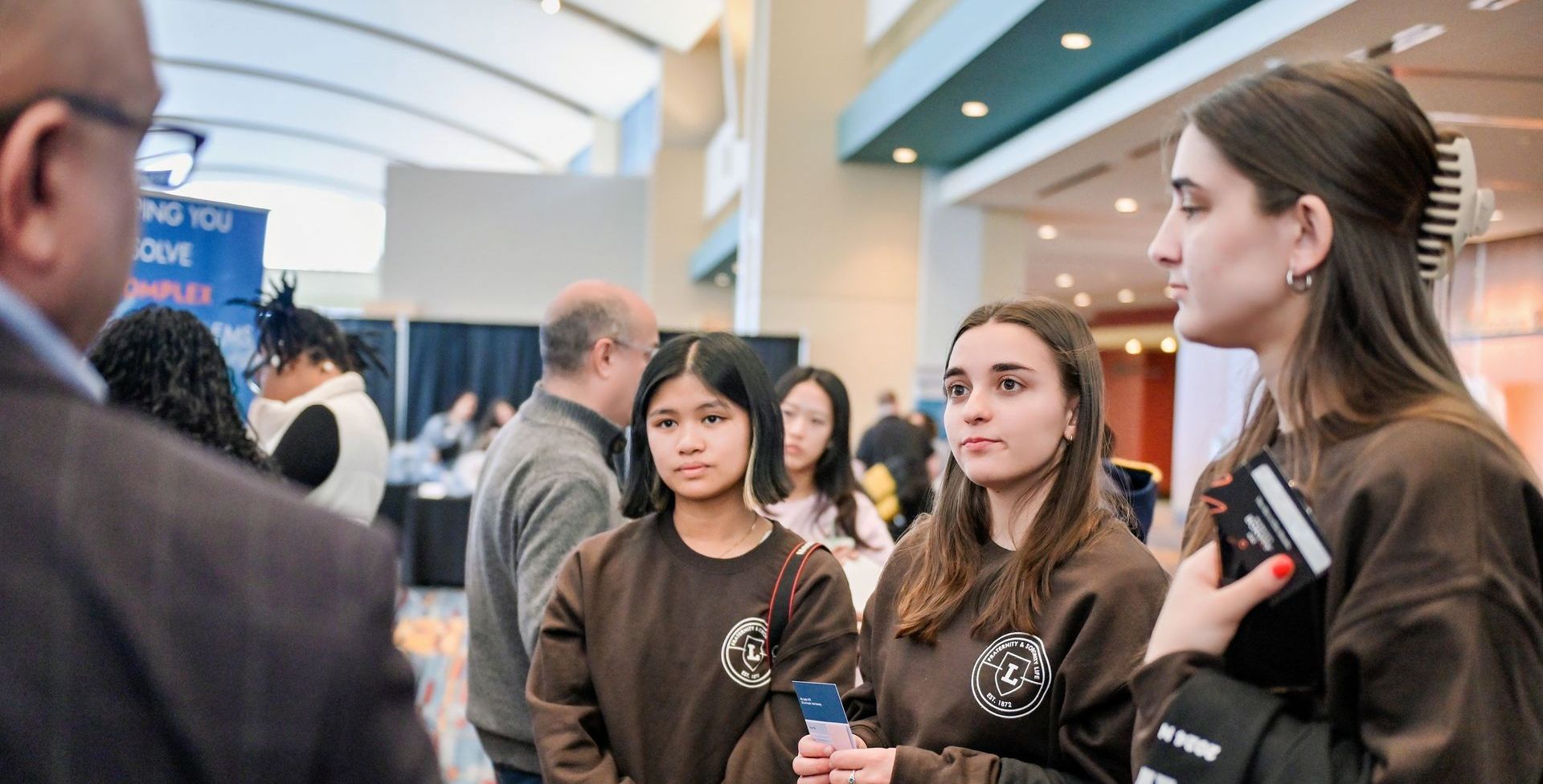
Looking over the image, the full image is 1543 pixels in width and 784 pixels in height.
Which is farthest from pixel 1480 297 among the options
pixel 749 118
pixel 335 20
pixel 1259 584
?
pixel 335 20

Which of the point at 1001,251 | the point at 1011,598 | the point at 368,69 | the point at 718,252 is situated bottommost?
the point at 1011,598

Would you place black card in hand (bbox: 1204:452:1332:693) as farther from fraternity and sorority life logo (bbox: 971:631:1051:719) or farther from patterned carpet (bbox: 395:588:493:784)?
patterned carpet (bbox: 395:588:493:784)

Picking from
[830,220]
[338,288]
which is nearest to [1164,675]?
[830,220]

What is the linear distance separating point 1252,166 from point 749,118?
33.3 ft

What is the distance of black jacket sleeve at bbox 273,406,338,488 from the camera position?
11.0ft

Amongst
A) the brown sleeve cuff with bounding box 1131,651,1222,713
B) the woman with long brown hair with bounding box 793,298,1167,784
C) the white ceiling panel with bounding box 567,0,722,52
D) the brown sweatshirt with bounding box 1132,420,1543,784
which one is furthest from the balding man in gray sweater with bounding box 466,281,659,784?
the white ceiling panel with bounding box 567,0,722,52

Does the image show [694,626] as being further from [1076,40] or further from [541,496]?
[1076,40]

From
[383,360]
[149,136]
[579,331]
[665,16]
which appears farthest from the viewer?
[665,16]

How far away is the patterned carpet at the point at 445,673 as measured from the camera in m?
4.88

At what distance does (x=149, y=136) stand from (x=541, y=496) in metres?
1.65

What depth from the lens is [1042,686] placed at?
1680 mm

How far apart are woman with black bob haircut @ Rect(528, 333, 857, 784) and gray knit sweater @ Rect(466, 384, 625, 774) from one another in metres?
0.24

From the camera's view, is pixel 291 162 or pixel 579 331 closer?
pixel 579 331

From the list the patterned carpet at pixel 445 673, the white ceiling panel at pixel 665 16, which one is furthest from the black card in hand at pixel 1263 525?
the white ceiling panel at pixel 665 16
